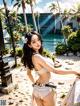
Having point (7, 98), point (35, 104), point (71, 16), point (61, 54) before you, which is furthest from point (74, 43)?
point (71, 16)

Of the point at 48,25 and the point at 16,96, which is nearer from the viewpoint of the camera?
the point at 16,96

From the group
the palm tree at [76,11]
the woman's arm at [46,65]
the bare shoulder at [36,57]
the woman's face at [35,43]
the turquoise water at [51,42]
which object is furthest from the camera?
the palm tree at [76,11]

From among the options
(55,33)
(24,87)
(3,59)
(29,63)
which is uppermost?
(29,63)

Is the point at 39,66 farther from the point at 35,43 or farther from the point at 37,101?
the point at 37,101

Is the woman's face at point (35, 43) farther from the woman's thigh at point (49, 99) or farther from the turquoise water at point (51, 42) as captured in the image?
the turquoise water at point (51, 42)

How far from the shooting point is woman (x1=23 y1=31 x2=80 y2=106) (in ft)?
13.0

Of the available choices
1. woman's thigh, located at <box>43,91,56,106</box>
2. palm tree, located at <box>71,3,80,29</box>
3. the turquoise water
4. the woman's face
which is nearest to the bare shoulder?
the woman's face

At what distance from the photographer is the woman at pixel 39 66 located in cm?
397

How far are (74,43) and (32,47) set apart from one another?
747 inches

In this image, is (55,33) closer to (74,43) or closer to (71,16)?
(71,16)

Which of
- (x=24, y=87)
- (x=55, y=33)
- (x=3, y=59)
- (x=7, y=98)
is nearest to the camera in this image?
(x=7, y=98)

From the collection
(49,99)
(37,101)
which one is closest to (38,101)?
(37,101)

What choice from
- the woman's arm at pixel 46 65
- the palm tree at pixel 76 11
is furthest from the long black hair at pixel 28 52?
the palm tree at pixel 76 11

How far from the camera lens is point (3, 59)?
9812 mm
